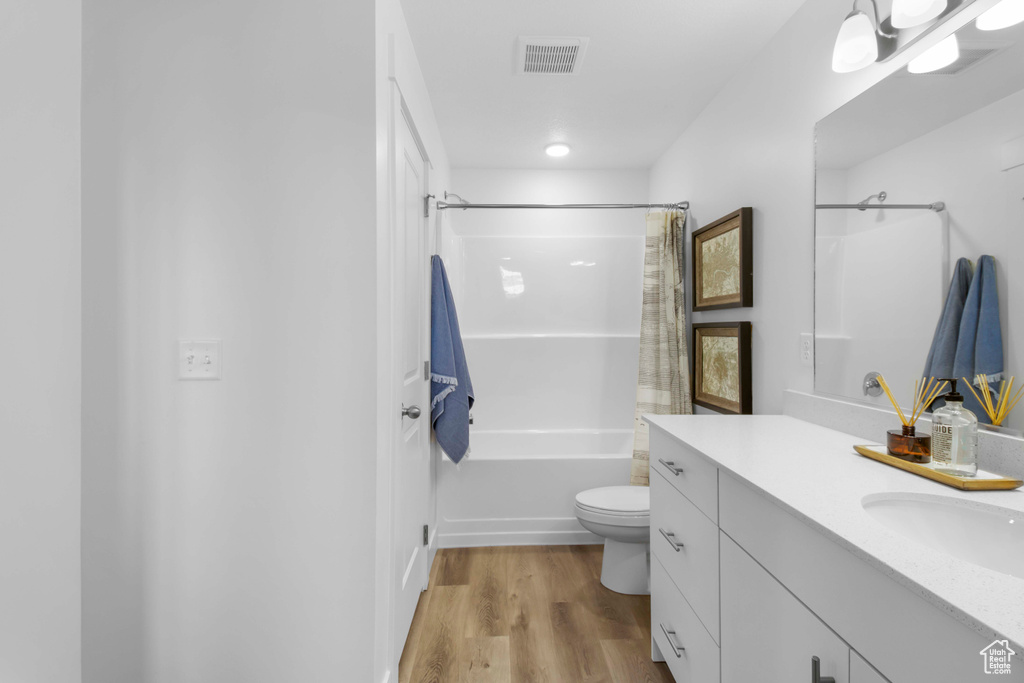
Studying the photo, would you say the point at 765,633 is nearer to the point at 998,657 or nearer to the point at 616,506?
the point at 998,657

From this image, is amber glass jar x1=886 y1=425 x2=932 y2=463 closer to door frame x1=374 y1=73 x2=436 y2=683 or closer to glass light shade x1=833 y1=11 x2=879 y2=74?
glass light shade x1=833 y1=11 x2=879 y2=74

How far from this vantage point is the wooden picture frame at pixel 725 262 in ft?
7.31

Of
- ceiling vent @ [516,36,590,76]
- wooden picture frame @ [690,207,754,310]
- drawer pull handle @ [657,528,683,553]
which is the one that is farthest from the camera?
wooden picture frame @ [690,207,754,310]

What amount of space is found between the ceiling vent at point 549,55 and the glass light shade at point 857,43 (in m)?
0.89

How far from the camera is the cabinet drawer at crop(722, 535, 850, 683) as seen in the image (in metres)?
0.91

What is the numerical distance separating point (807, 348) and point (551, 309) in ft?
7.01

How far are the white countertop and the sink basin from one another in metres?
0.02

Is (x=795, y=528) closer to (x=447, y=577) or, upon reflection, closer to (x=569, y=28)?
(x=569, y=28)

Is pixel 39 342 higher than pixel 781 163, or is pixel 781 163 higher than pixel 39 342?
pixel 781 163

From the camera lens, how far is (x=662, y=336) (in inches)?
115

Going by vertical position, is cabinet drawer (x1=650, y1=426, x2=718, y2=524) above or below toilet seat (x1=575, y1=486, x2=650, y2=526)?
above

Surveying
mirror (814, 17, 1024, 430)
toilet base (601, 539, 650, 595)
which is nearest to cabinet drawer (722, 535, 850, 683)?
mirror (814, 17, 1024, 430)

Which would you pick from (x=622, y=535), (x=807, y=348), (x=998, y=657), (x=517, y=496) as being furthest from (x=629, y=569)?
(x=998, y=657)

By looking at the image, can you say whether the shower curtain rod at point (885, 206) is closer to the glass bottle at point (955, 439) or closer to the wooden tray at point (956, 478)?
the glass bottle at point (955, 439)
